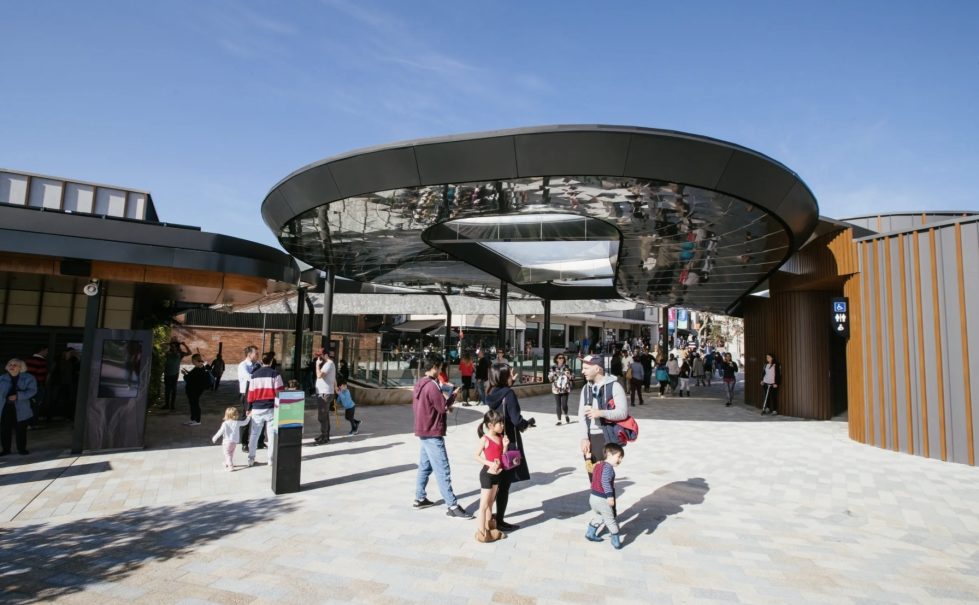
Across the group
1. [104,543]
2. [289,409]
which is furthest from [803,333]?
[104,543]

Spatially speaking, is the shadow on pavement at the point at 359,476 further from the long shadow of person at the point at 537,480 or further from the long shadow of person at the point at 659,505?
the long shadow of person at the point at 659,505

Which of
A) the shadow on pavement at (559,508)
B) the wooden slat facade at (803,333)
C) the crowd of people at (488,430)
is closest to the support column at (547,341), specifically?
the wooden slat facade at (803,333)

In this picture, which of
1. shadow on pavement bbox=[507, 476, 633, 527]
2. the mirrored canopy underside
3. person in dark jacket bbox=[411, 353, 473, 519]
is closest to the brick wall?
the mirrored canopy underside

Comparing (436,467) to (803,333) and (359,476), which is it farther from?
(803,333)

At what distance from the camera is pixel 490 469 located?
191 inches

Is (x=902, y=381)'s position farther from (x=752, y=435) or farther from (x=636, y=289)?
(x=636, y=289)

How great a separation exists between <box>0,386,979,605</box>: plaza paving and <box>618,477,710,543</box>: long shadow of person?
0.03m

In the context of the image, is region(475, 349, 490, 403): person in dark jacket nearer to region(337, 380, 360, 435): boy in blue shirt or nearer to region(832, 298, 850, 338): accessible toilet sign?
region(337, 380, 360, 435): boy in blue shirt

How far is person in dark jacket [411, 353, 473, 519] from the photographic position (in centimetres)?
555

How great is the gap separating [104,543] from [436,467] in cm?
300

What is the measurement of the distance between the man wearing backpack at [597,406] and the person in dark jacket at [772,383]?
34.6ft

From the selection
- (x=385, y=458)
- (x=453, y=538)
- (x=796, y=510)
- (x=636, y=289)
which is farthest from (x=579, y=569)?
(x=636, y=289)

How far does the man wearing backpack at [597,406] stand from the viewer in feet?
16.8

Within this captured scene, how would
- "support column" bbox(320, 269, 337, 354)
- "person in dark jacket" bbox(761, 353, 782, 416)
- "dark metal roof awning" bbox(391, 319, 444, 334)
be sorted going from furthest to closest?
1. "dark metal roof awning" bbox(391, 319, 444, 334)
2. "person in dark jacket" bbox(761, 353, 782, 416)
3. "support column" bbox(320, 269, 337, 354)
